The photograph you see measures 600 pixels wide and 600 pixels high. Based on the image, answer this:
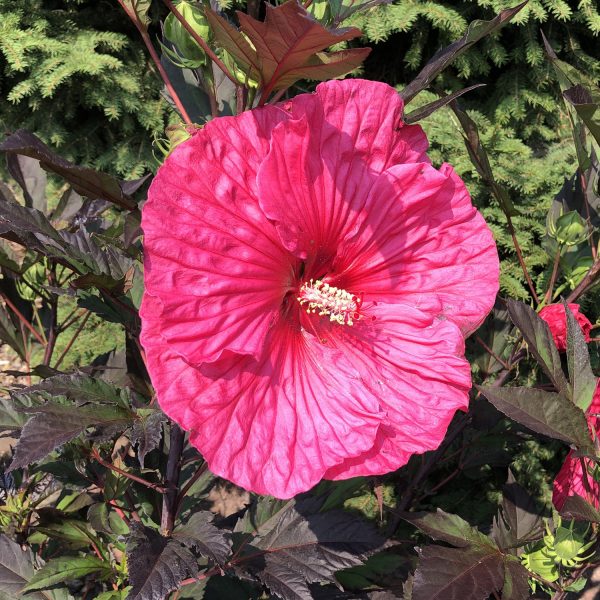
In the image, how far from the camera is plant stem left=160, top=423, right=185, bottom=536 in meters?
1.16

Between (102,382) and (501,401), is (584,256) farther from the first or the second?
(102,382)

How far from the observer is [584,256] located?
161cm

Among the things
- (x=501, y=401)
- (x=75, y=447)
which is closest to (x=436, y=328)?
(x=501, y=401)

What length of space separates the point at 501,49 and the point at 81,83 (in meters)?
1.58

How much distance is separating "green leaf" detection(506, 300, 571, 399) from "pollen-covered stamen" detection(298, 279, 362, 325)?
10.6 inches

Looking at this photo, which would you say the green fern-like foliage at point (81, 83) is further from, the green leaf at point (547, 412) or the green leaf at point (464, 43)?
the green leaf at point (547, 412)

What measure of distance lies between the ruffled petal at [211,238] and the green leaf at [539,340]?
444 millimetres

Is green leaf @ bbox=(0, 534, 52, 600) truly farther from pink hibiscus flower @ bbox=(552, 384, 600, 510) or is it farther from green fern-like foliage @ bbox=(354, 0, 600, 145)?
green fern-like foliage @ bbox=(354, 0, 600, 145)

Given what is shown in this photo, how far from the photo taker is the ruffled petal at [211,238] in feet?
2.64

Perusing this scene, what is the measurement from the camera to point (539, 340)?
1103 mm

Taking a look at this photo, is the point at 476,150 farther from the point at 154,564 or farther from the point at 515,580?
the point at 154,564

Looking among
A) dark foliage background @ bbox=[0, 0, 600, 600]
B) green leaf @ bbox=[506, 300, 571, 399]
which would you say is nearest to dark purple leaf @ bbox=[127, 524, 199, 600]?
dark foliage background @ bbox=[0, 0, 600, 600]

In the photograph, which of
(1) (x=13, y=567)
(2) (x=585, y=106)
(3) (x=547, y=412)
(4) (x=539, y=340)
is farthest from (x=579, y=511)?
(1) (x=13, y=567)

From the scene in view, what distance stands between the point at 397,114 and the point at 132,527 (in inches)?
32.1
